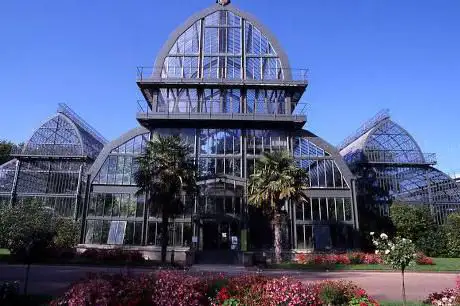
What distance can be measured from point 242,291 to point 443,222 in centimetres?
4503

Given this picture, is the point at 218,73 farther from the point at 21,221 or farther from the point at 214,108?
the point at 21,221

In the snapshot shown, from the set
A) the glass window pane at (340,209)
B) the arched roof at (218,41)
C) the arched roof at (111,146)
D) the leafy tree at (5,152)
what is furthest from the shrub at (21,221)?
the leafy tree at (5,152)

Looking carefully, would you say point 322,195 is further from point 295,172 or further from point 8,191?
point 8,191

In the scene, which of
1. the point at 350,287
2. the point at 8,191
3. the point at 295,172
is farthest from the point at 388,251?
the point at 8,191

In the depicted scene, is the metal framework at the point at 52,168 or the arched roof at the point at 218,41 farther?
the metal framework at the point at 52,168

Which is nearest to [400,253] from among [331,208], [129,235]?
[331,208]

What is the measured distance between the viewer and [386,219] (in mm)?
→ 45906

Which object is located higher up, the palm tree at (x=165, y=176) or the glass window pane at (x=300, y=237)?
the palm tree at (x=165, y=176)

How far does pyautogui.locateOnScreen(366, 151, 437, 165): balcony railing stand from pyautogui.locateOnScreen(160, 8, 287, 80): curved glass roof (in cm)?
1639

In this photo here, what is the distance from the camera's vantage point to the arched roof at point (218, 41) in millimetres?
42969

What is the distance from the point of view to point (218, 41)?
4372cm

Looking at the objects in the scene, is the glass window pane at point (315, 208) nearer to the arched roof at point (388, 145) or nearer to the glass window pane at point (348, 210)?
the glass window pane at point (348, 210)

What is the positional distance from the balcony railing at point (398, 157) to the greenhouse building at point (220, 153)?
10163 millimetres

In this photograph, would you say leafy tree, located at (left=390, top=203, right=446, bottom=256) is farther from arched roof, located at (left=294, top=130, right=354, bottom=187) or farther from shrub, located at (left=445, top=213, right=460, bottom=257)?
arched roof, located at (left=294, top=130, right=354, bottom=187)
